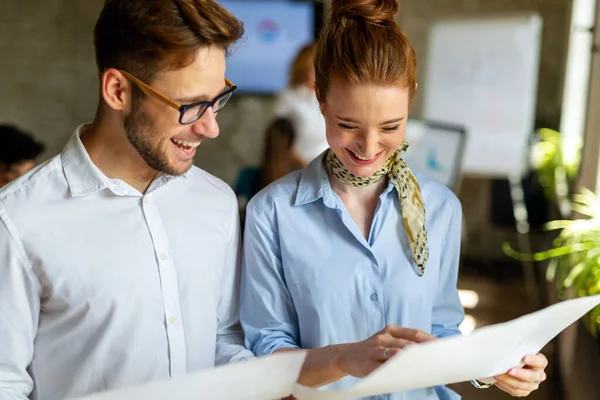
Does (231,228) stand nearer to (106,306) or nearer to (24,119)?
(106,306)

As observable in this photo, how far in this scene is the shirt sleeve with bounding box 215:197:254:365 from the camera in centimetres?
140

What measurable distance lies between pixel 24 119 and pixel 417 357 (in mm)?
5546

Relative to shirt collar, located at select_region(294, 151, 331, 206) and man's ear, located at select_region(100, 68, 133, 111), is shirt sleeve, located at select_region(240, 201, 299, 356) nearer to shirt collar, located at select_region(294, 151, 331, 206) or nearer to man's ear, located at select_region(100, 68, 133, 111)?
shirt collar, located at select_region(294, 151, 331, 206)

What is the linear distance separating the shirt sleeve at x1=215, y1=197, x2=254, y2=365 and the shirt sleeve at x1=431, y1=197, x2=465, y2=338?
41 centimetres

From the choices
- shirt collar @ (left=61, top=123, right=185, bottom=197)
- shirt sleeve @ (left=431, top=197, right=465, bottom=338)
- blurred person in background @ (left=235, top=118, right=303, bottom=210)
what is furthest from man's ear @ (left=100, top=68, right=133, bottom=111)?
blurred person in background @ (left=235, top=118, right=303, bottom=210)

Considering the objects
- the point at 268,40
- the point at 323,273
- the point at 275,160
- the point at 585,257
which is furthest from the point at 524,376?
the point at 268,40

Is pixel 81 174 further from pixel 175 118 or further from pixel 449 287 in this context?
pixel 449 287

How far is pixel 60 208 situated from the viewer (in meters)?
1.21

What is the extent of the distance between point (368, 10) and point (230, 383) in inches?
28.7

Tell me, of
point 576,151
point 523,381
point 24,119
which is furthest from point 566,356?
point 24,119

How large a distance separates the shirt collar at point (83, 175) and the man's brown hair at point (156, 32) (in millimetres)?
168

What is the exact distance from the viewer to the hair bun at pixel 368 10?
1.31m

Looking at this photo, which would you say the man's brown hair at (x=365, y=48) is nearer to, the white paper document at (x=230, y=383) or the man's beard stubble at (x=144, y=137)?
the man's beard stubble at (x=144, y=137)

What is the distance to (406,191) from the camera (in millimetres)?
1400
